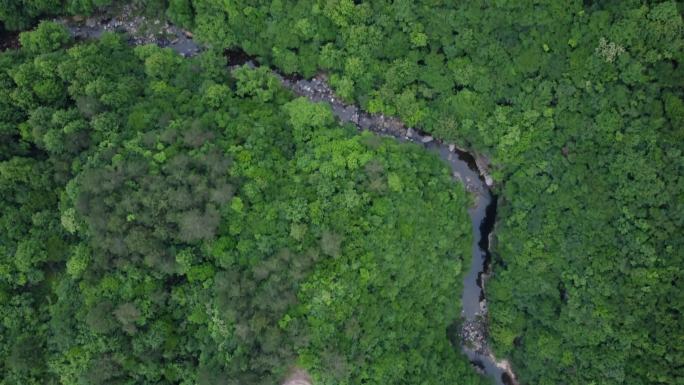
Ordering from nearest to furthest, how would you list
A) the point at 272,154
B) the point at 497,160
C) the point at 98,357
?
1. the point at 98,357
2. the point at 272,154
3. the point at 497,160

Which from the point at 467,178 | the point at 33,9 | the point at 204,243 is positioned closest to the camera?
the point at 204,243

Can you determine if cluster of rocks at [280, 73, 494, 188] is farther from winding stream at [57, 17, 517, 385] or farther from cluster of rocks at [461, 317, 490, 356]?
cluster of rocks at [461, 317, 490, 356]

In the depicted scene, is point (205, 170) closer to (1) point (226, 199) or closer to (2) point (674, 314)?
(1) point (226, 199)

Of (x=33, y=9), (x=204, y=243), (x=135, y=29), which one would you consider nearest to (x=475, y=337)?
(x=204, y=243)

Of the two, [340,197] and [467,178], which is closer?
[340,197]

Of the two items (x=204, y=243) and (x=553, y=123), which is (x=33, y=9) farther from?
(x=553, y=123)

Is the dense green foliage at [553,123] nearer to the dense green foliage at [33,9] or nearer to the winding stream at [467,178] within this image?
the winding stream at [467,178]

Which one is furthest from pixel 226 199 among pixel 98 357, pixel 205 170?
pixel 98 357
